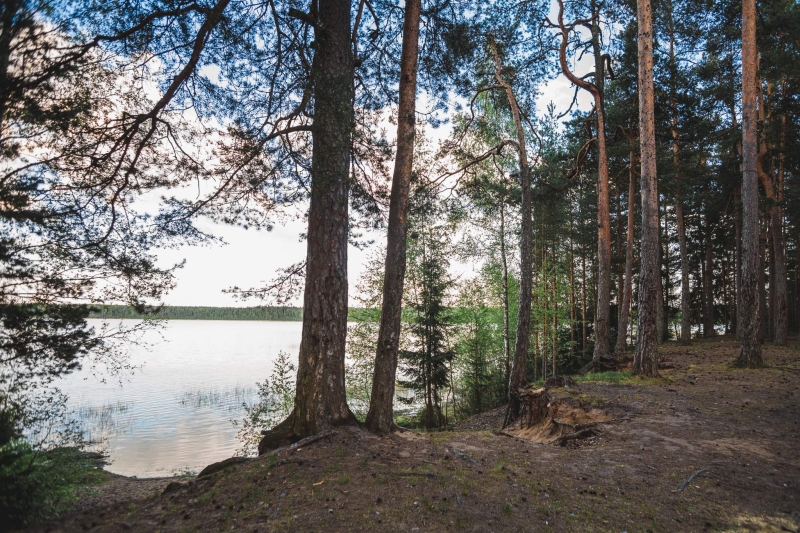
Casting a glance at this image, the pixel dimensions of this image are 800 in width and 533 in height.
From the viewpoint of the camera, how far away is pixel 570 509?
3.41 m

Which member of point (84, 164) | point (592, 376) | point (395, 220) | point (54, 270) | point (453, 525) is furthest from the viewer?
point (592, 376)

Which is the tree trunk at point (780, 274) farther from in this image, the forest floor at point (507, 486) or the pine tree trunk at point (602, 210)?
the forest floor at point (507, 486)

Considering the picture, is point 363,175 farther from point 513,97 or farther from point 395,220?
point 513,97

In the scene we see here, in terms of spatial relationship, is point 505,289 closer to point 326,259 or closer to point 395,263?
point 395,263

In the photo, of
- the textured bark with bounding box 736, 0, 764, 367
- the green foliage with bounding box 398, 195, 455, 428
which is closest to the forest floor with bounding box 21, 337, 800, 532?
the textured bark with bounding box 736, 0, 764, 367

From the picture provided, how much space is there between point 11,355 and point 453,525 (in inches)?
165

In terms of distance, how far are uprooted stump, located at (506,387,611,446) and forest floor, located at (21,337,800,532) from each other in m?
0.34

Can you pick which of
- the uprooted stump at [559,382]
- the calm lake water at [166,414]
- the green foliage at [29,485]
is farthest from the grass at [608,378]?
the green foliage at [29,485]

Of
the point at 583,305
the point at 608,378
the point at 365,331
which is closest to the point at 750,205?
the point at 608,378

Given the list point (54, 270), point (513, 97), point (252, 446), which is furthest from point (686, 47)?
point (252, 446)

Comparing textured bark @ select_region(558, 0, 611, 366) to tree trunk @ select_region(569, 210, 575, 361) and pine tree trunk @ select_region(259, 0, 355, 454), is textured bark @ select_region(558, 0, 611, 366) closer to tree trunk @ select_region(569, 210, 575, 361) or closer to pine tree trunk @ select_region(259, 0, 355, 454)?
tree trunk @ select_region(569, 210, 575, 361)

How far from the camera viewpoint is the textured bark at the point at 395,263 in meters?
5.70

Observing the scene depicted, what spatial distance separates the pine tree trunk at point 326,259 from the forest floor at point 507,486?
551 mm

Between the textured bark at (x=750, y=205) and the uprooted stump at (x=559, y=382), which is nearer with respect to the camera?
the textured bark at (x=750, y=205)
